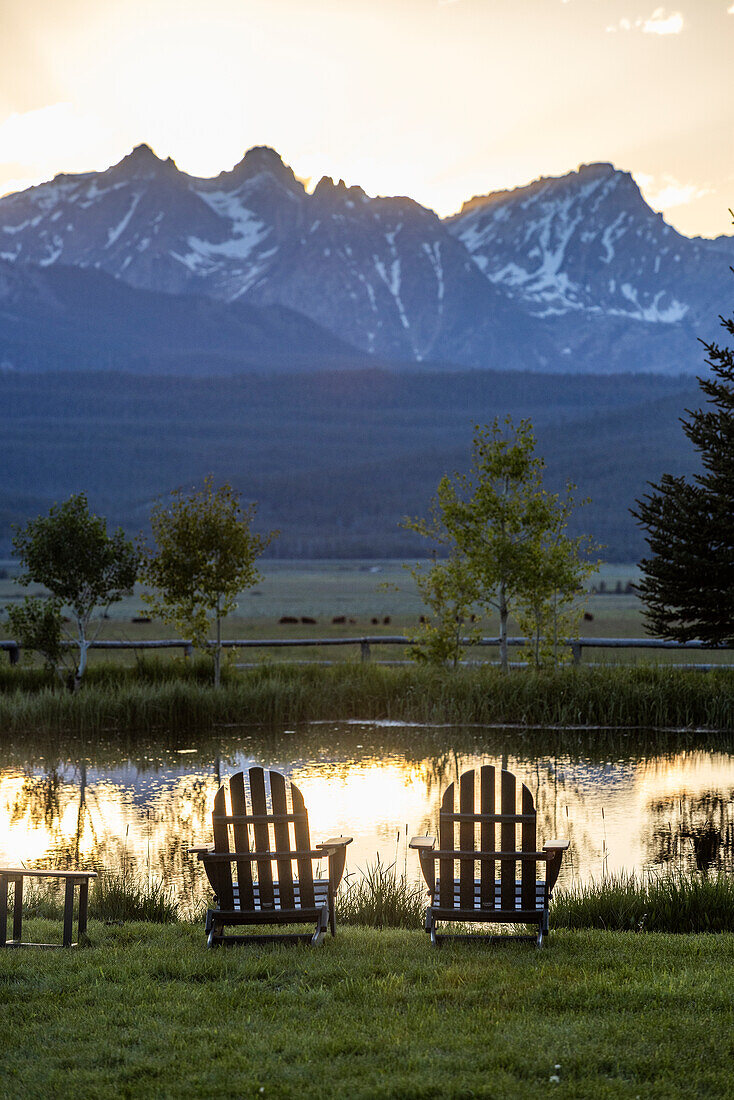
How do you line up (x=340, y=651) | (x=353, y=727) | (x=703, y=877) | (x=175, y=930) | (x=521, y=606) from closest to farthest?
(x=175, y=930)
(x=703, y=877)
(x=353, y=727)
(x=521, y=606)
(x=340, y=651)

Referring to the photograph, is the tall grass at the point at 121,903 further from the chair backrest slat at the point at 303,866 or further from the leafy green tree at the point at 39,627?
the leafy green tree at the point at 39,627

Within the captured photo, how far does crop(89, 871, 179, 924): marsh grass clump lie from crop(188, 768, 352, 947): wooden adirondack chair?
1.46 meters

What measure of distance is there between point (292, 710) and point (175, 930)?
12860 millimetres

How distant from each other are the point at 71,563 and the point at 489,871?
14.6 metres

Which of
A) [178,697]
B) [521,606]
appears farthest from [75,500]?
[521,606]

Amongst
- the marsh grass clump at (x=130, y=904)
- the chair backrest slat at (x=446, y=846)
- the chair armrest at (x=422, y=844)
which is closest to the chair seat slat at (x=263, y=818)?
the chair armrest at (x=422, y=844)

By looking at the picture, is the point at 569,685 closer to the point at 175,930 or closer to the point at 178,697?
the point at 178,697

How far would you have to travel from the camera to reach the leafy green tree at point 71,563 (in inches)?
841

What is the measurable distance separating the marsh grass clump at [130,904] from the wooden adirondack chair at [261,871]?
57.6 inches

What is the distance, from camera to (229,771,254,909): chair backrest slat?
313 inches

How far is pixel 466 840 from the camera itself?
832 cm

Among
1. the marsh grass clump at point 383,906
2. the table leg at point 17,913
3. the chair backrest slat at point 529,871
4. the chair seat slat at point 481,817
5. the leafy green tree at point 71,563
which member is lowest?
the marsh grass clump at point 383,906

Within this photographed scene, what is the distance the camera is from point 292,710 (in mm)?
21438

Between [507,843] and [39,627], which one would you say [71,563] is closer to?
[39,627]
